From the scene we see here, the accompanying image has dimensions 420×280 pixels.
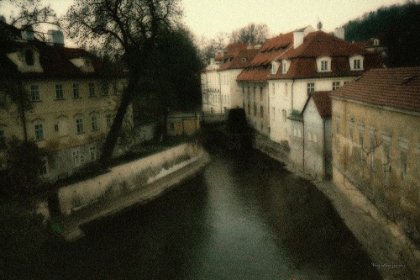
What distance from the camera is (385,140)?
1029 cm

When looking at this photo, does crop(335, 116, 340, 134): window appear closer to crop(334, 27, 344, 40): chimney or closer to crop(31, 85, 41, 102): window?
crop(31, 85, 41, 102): window

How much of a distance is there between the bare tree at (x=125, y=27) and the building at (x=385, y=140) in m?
8.46

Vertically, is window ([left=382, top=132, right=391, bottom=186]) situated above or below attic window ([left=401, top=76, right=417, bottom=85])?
below

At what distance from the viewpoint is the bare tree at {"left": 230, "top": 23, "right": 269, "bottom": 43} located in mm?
60625

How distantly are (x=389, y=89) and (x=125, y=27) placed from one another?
1142 cm

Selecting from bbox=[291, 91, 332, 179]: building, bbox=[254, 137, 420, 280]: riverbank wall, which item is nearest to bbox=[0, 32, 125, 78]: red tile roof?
bbox=[291, 91, 332, 179]: building

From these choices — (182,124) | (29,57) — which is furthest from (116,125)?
(182,124)

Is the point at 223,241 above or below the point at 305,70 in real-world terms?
below

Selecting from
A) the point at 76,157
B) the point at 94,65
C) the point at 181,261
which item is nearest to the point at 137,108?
the point at 94,65

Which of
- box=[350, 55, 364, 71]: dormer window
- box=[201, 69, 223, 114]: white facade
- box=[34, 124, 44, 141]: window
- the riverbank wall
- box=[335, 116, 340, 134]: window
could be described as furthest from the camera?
box=[201, 69, 223, 114]: white facade

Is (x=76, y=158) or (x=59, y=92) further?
(x=76, y=158)

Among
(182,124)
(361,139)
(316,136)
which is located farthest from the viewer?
(182,124)

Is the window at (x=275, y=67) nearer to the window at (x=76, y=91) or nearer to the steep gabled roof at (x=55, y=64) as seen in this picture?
the steep gabled roof at (x=55, y=64)

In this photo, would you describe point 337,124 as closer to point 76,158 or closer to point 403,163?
point 403,163
